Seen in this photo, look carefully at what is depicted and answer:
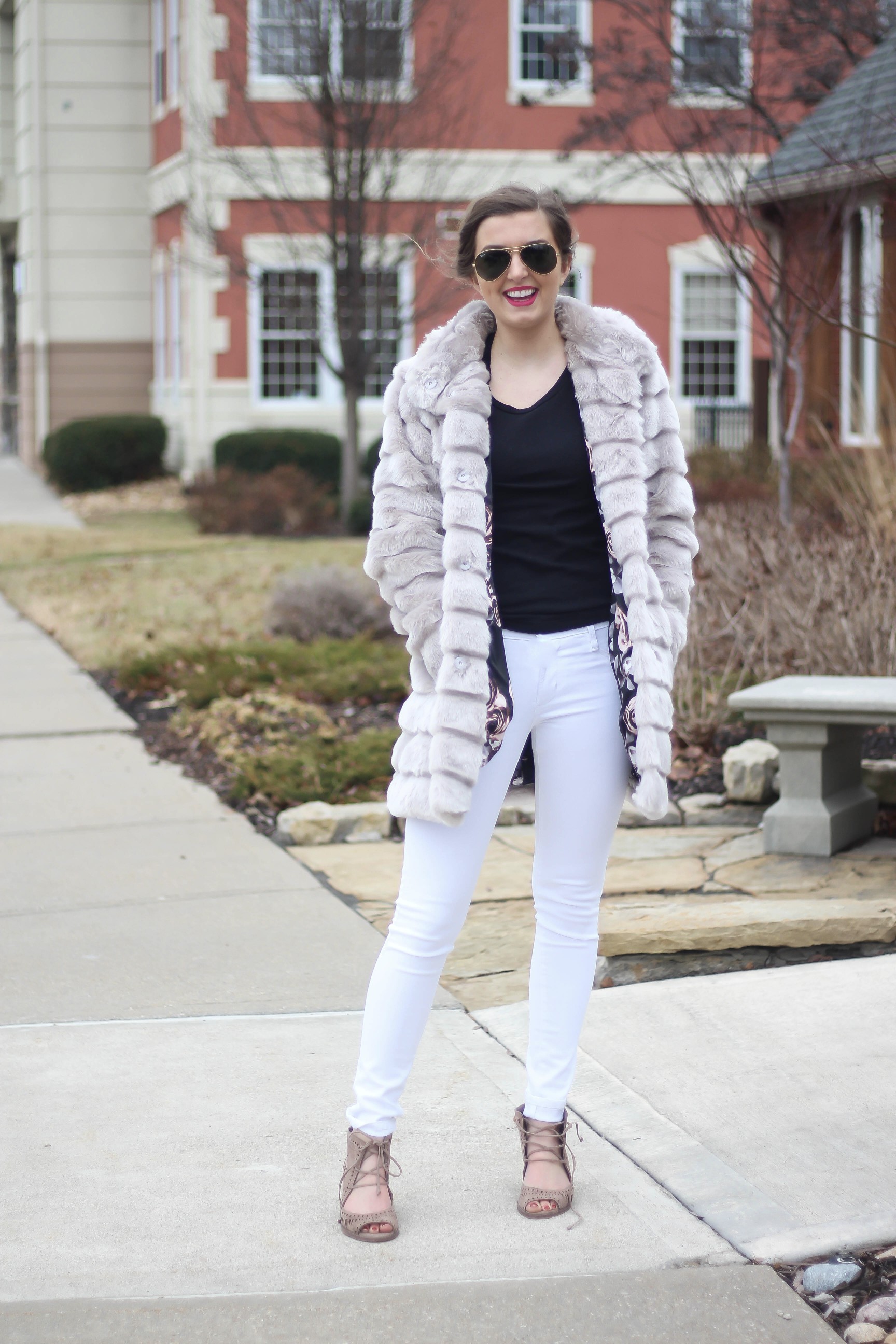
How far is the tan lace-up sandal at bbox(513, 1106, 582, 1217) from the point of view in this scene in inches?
128

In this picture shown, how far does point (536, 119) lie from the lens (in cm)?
2255

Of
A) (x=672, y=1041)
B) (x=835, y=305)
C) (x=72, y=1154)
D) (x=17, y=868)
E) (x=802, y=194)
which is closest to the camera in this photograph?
(x=72, y=1154)

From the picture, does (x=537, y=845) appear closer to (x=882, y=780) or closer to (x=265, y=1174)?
(x=265, y=1174)

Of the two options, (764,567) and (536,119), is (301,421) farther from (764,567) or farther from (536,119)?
(764,567)

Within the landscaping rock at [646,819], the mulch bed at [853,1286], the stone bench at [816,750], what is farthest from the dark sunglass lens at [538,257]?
the landscaping rock at [646,819]

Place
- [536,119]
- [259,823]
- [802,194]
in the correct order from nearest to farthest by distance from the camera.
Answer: [259,823]
[802,194]
[536,119]

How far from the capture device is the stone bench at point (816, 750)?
5.77m

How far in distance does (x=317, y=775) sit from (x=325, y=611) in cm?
391

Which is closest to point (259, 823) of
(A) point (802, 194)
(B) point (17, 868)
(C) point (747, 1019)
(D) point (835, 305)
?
(B) point (17, 868)

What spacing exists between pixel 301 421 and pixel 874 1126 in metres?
19.7

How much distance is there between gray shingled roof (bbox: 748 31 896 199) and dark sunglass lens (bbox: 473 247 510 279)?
25.6 feet

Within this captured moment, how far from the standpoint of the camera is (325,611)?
35.9ft

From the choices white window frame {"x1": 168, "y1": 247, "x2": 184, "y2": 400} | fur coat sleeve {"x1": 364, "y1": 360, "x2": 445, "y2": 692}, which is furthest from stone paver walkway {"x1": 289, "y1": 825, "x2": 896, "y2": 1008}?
white window frame {"x1": 168, "y1": 247, "x2": 184, "y2": 400}

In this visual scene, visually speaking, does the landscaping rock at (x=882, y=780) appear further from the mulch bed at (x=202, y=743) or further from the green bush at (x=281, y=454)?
the green bush at (x=281, y=454)
